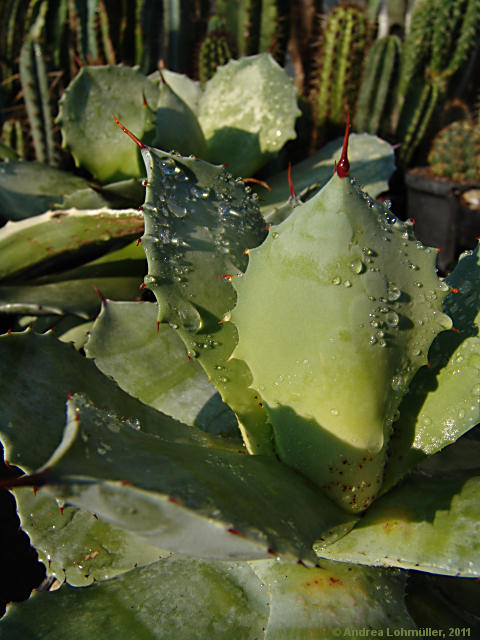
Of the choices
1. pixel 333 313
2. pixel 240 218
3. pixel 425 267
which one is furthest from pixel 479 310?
pixel 240 218

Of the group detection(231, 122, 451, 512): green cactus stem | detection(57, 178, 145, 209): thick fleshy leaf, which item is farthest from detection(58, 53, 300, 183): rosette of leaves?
detection(231, 122, 451, 512): green cactus stem

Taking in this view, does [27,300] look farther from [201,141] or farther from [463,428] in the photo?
[463,428]

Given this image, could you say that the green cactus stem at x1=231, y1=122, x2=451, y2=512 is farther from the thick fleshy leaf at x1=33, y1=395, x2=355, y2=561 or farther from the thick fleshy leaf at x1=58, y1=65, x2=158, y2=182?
the thick fleshy leaf at x1=58, y1=65, x2=158, y2=182

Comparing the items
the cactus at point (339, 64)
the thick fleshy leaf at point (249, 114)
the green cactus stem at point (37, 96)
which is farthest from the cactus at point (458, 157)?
the green cactus stem at point (37, 96)

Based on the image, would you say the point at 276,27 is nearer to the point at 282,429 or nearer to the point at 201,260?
the point at 201,260

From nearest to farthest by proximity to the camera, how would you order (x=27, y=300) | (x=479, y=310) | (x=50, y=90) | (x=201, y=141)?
(x=479, y=310)
(x=27, y=300)
(x=201, y=141)
(x=50, y=90)

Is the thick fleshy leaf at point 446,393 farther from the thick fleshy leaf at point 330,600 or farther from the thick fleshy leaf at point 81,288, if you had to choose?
the thick fleshy leaf at point 81,288

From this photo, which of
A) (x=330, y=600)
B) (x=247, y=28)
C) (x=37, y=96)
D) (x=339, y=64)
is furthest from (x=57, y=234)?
(x=339, y=64)
